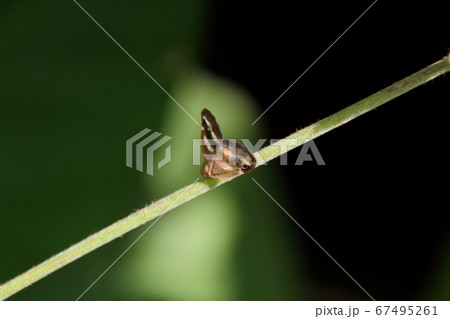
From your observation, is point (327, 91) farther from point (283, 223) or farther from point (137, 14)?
point (137, 14)

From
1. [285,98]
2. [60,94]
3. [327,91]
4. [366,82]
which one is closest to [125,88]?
[60,94]
